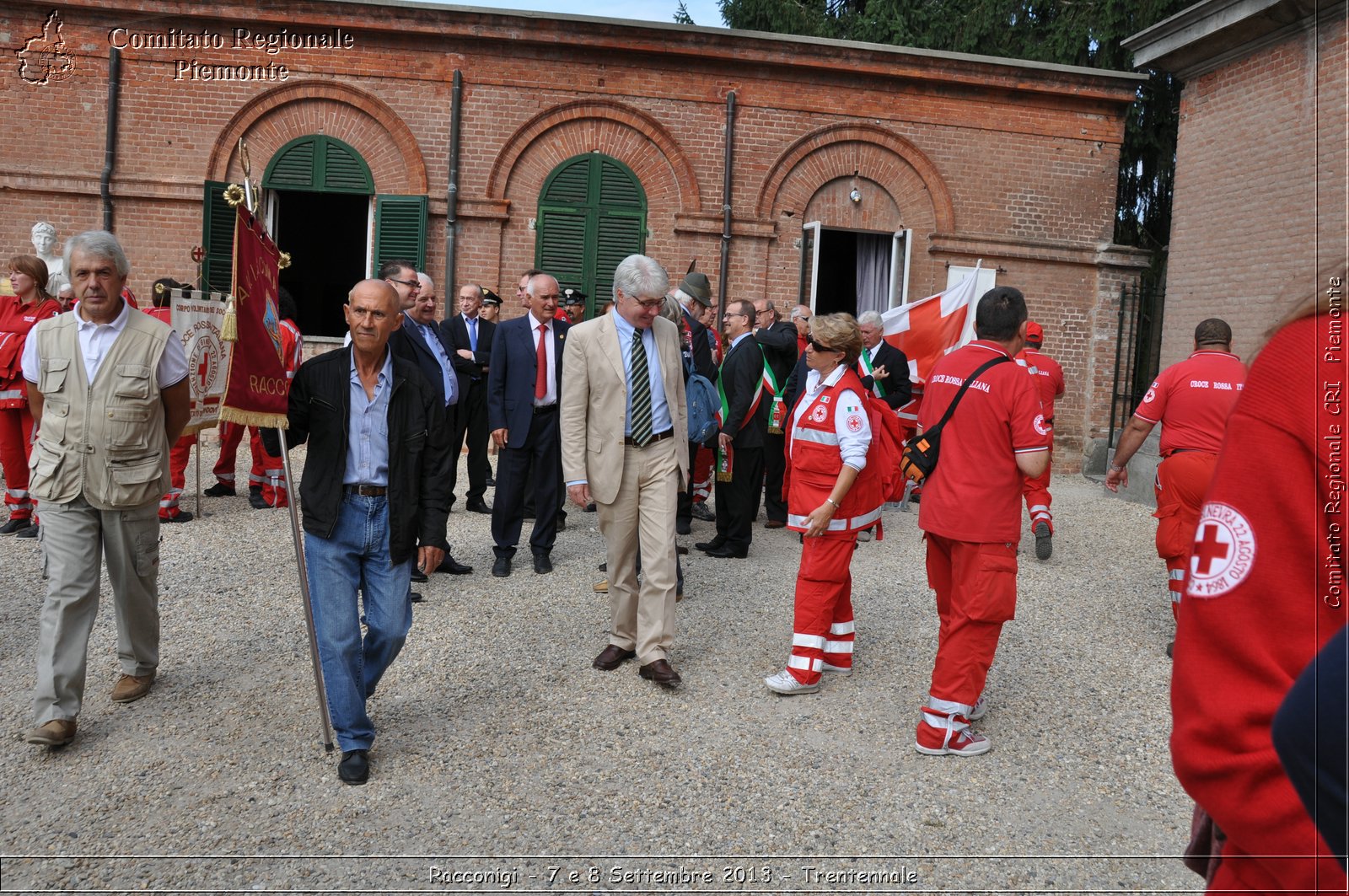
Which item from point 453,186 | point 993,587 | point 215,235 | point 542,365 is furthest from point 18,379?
point 993,587

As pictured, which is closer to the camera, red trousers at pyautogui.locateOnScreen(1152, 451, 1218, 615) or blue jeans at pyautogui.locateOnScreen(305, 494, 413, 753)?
blue jeans at pyautogui.locateOnScreen(305, 494, 413, 753)

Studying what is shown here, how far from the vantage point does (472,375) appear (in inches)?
344

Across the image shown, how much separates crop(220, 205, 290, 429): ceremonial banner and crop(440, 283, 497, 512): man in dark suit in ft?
13.3

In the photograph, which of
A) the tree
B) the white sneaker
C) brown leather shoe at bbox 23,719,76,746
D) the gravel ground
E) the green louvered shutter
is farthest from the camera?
the tree

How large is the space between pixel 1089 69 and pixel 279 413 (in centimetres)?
1423

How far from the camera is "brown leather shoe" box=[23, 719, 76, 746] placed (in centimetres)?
439

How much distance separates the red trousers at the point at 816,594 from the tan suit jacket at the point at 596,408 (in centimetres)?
88

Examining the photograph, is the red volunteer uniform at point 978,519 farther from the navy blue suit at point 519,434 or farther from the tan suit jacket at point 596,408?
the navy blue suit at point 519,434

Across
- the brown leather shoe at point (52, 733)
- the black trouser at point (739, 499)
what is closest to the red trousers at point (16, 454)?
the brown leather shoe at point (52, 733)

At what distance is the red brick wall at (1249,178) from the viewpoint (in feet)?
36.1

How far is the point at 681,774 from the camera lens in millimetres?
4438

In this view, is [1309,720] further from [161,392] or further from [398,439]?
[161,392]

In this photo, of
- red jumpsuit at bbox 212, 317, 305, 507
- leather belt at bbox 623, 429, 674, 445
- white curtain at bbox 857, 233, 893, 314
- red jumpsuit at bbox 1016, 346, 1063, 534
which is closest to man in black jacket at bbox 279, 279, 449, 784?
leather belt at bbox 623, 429, 674, 445

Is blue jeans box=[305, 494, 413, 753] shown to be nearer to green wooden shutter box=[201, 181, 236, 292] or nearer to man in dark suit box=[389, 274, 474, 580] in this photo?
man in dark suit box=[389, 274, 474, 580]
